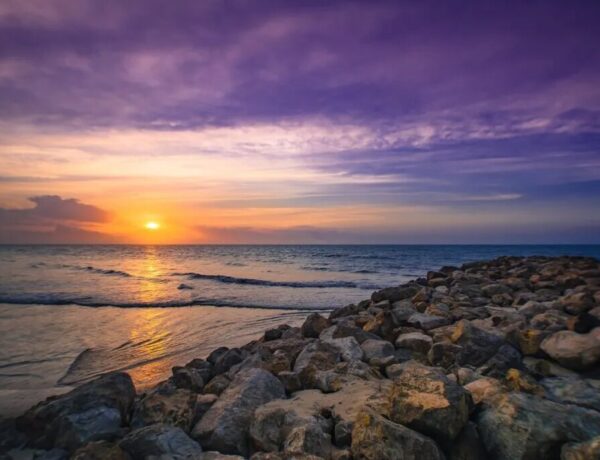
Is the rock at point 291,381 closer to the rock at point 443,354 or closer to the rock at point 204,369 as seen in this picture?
the rock at point 204,369

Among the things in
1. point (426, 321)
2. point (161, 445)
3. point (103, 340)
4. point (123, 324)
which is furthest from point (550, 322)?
point (123, 324)

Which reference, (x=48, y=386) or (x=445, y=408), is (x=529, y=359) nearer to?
(x=445, y=408)

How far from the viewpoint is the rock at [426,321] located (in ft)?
20.8

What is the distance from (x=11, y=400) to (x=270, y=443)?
4.66m

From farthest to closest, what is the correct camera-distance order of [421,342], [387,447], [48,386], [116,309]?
[116,309], [48,386], [421,342], [387,447]

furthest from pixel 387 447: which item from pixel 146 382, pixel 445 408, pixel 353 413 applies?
pixel 146 382

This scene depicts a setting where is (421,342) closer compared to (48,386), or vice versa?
(421,342)

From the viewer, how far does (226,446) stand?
11.1 ft

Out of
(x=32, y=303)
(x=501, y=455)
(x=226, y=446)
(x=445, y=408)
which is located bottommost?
(x=32, y=303)

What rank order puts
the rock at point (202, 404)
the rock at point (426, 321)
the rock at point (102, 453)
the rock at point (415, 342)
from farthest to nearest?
1. the rock at point (426, 321)
2. the rock at point (415, 342)
3. the rock at point (202, 404)
4. the rock at point (102, 453)

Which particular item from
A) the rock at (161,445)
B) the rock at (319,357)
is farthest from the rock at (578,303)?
the rock at (161,445)

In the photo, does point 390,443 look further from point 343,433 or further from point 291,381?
point 291,381

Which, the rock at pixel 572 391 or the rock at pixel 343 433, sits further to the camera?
the rock at pixel 572 391

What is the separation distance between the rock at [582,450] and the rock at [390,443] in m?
0.81
